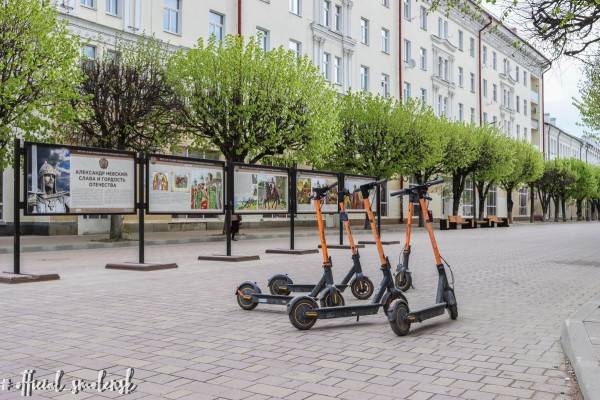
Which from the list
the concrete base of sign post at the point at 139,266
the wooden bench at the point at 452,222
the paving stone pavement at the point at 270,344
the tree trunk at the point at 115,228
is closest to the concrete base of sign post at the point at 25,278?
the paving stone pavement at the point at 270,344

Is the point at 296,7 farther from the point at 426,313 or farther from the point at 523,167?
the point at 426,313

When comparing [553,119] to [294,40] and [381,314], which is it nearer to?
[294,40]

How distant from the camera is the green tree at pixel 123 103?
20156 mm

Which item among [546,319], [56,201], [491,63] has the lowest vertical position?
[546,319]

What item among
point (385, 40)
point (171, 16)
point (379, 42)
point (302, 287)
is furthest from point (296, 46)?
point (302, 287)

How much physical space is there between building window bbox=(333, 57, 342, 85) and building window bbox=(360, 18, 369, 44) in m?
3.08

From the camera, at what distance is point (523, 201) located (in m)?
67.7

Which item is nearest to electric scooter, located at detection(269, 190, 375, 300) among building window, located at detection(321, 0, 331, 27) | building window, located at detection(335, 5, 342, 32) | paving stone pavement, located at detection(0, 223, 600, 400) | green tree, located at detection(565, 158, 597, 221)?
paving stone pavement, located at detection(0, 223, 600, 400)

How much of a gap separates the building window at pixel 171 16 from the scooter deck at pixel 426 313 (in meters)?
23.9

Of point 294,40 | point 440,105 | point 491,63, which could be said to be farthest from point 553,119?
point 294,40

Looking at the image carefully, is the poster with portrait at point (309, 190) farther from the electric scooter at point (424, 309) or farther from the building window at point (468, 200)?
the building window at point (468, 200)

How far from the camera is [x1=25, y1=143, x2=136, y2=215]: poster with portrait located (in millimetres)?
10117

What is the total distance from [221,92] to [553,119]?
284 feet

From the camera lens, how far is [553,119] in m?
98.4
